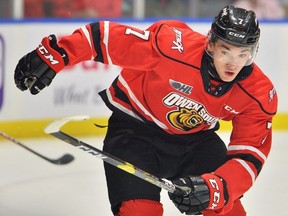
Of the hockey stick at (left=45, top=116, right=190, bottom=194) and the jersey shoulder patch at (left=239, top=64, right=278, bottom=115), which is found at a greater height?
the jersey shoulder patch at (left=239, top=64, right=278, bottom=115)

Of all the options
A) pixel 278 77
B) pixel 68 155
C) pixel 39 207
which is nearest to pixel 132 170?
pixel 39 207

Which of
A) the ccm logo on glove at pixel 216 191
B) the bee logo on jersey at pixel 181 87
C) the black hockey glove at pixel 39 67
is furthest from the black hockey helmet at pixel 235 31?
the black hockey glove at pixel 39 67

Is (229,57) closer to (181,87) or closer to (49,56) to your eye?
(181,87)

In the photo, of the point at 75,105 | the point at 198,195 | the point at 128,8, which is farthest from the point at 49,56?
the point at 128,8

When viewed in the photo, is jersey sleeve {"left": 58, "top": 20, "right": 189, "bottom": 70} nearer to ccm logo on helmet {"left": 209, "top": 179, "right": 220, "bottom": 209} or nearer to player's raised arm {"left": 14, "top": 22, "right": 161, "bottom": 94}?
player's raised arm {"left": 14, "top": 22, "right": 161, "bottom": 94}

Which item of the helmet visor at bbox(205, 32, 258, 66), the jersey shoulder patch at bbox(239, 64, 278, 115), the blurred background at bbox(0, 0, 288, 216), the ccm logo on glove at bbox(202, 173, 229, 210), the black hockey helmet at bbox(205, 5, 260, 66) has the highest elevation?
the black hockey helmet at bbox(205, 5, 260, 66)

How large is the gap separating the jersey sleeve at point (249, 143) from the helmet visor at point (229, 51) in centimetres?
16

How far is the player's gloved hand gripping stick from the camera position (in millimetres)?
2316

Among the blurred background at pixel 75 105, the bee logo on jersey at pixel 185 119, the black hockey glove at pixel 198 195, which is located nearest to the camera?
the black hockey glove at pixel 198 195

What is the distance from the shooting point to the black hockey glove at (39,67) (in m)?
2.38

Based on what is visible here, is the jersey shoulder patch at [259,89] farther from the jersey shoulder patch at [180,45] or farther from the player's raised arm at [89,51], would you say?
the player's raised arm at [89,51]

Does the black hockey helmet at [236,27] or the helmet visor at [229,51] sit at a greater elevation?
the black hockey helmet at [236,27]

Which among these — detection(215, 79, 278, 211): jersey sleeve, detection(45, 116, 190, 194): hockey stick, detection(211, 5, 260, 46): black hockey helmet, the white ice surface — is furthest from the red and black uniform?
the white ice surface

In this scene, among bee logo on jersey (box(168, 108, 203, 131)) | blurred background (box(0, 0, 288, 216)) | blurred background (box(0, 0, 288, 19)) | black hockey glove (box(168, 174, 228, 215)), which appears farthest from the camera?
blurred background (box(0, 0, 288, 19))
